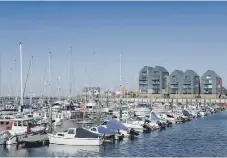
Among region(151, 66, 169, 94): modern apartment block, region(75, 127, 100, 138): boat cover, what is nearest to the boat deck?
region(75, 127, 100, 138): boat cover

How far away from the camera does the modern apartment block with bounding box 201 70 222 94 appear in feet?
504

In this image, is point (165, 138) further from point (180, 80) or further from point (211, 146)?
point (180, 80)

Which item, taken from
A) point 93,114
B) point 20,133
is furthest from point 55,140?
point 93,114

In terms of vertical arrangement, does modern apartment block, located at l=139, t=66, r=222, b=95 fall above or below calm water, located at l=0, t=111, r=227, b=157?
above

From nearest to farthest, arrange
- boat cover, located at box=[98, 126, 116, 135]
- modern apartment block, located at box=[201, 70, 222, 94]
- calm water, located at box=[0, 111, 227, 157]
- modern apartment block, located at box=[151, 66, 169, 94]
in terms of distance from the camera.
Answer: calm water, located at box=[0, 111, 227, 157] < boat cover, located at box=[98, 126, 116, 135] < modern apartment block, located at box=[201, 70, 222, 94] < modern apartment block, located at box=[151, 66, 169, 94]

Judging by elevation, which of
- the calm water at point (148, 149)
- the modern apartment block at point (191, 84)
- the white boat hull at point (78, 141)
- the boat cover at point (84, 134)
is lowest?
the calm water at point (148, 149)

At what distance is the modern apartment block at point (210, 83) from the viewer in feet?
504

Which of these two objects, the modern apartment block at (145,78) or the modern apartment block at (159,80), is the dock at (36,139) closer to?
the modern apartment block at (145,78)

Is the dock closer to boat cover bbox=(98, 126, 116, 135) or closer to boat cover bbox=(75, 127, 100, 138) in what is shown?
boat cover bbox=(75, 127, 100, 138)

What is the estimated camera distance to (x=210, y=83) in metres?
154

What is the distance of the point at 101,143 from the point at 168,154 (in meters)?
6.17

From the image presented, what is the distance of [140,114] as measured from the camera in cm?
6819

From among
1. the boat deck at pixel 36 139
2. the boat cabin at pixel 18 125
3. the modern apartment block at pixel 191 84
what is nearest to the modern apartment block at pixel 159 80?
the modern apartment block at pixel 191 84

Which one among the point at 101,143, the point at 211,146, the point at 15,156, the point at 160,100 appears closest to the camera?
the point at 15,156
